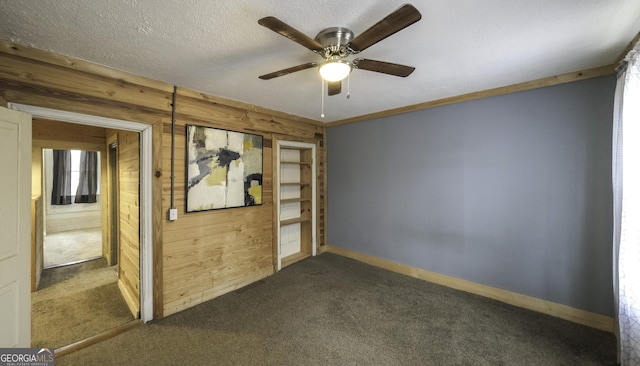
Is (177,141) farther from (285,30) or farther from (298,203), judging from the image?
(298,203)

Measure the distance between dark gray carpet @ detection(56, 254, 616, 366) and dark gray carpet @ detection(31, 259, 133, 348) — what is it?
40 centimetres

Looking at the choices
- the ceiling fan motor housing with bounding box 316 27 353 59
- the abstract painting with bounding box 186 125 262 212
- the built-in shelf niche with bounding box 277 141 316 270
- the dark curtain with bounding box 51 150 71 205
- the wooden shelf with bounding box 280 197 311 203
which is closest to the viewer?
the ceiling fan motor housing with bounding box 316 27 353 59

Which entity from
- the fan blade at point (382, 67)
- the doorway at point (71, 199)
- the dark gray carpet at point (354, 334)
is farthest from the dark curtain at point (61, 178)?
the fan blade at point (382, 67)

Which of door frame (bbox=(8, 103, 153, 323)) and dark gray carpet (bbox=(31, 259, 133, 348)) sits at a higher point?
door frame (bbox=(8, 103, 153, 323))

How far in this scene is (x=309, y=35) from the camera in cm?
158

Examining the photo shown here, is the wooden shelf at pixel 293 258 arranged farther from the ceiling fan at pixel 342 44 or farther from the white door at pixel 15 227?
the ceiling fan at pixel 342 44

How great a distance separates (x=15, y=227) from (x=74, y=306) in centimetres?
166

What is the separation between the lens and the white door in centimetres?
149

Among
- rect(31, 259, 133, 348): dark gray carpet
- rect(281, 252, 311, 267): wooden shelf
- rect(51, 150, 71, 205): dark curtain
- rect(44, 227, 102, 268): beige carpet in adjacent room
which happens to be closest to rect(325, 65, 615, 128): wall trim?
rect(281, 252, 311, 267): wooden shelf

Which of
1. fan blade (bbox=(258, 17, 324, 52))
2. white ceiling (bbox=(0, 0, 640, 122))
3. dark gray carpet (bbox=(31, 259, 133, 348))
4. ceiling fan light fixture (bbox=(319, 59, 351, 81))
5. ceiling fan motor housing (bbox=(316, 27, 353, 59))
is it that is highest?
white ceiling (bbox=(0, 0, 640, 122))

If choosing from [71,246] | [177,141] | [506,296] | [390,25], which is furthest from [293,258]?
[71,246]

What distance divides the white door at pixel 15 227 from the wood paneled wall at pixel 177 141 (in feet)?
1.09

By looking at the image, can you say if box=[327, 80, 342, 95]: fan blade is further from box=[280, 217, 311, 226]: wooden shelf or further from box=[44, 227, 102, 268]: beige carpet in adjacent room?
box=[44, 227, 102, 268]: beige carpet in adjacent room

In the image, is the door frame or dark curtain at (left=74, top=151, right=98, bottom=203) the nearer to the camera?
the door frame
